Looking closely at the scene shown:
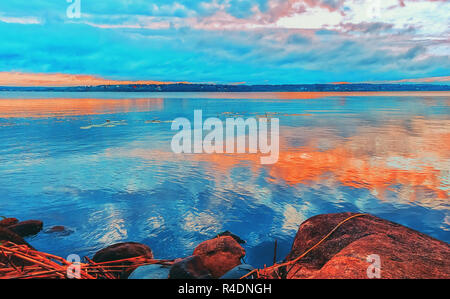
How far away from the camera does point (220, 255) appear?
195 inches

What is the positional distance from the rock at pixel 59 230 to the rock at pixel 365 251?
5.08 m

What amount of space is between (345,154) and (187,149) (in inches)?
324

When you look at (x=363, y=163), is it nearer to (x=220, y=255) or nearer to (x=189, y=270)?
(x=220, y=255)

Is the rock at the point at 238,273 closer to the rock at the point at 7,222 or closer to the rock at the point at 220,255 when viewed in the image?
the rock at the point at 220,255

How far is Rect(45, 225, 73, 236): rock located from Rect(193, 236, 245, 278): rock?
3.49 metres

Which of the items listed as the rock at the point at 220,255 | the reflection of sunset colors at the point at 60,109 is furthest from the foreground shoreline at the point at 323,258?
the reflection of sunset colors at the point at 60,109

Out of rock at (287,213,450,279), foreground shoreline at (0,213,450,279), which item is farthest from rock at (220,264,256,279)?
rock at (287,213,450,279)

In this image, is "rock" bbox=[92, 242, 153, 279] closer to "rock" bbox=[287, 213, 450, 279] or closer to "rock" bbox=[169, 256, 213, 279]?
"rock" bbox=[169, 256, 213, 279]

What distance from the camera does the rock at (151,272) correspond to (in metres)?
3.92

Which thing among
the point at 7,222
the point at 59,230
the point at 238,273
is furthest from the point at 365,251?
the point at 7,222

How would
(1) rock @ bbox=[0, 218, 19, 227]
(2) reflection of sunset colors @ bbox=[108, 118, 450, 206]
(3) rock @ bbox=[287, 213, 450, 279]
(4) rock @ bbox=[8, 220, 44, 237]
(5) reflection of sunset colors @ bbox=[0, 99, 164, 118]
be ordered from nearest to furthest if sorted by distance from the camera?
(3) rock @ bbox=[287, 213, 450, 279] → (4) rock @ bbox=[8, 220, 44, 237] → (1) rock @ bbox=[0, 218, 19, 227] → (2) reflection of sunset colors @ bbox=[108, 118, 450, 206] → (5) reflection of sunset colors @ bbox=[0, 99, 164, 118]

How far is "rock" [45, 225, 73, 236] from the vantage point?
264 inches
